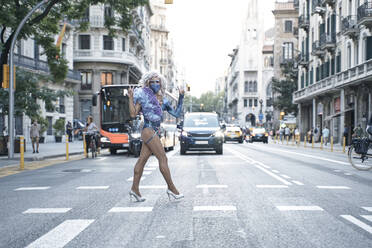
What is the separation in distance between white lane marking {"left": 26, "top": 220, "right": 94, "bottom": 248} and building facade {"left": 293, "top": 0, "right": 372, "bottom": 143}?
28.8 meters

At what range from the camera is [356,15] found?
35.3m

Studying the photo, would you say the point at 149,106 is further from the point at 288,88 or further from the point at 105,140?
the point at 288,88

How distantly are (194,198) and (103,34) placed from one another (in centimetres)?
4645

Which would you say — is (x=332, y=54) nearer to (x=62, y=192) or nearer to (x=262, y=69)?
(x=62, y=192)

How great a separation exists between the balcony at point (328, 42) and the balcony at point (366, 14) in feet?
27.1

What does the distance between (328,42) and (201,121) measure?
22483mm

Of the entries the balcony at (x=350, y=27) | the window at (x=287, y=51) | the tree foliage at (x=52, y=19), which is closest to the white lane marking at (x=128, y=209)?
the tree foliage at (x=52, y=19)

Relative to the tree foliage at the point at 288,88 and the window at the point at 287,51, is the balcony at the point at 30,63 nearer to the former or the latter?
the tree foliage at the point at 288,88

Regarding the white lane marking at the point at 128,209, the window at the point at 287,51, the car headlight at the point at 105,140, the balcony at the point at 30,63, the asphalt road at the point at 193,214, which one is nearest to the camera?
the asphalt road at the point at 193,214

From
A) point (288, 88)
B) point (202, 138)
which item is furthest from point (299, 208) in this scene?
point (288, 88)

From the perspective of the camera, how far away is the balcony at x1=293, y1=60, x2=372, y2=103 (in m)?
32.5

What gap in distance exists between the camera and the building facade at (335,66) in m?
34.2

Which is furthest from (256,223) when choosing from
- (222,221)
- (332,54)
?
(332,54)

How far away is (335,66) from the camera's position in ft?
135
